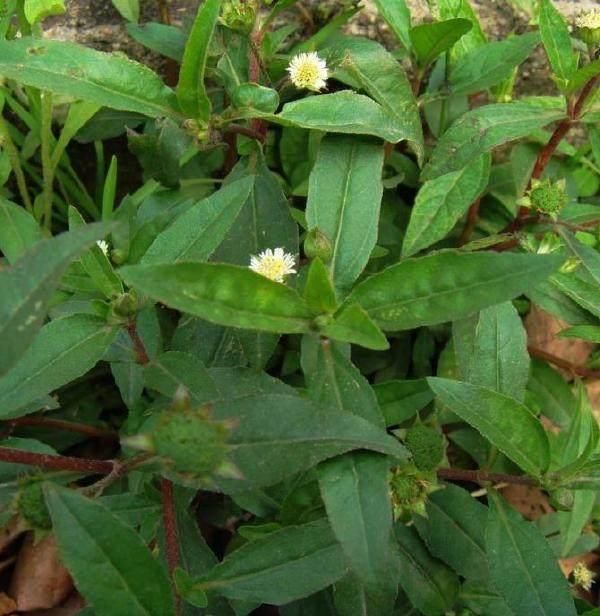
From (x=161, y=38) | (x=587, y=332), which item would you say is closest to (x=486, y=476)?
(x=587, y=332)

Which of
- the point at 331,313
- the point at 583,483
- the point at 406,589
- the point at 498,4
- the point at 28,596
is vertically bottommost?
the point at 28,596

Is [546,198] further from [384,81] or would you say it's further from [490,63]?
[384,81]

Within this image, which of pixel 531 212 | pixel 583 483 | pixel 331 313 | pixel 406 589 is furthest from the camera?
pixel 531 212

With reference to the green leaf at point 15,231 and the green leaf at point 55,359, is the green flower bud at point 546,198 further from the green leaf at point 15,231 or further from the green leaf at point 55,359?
the green leaf at point 15,231

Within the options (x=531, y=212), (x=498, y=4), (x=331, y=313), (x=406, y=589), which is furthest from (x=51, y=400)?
(x=498, y=4)

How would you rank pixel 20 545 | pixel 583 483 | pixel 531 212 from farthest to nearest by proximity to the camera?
pixel 20 545
pixel 531 212
pixel 583 483

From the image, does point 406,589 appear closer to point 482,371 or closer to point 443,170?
point 482,371
